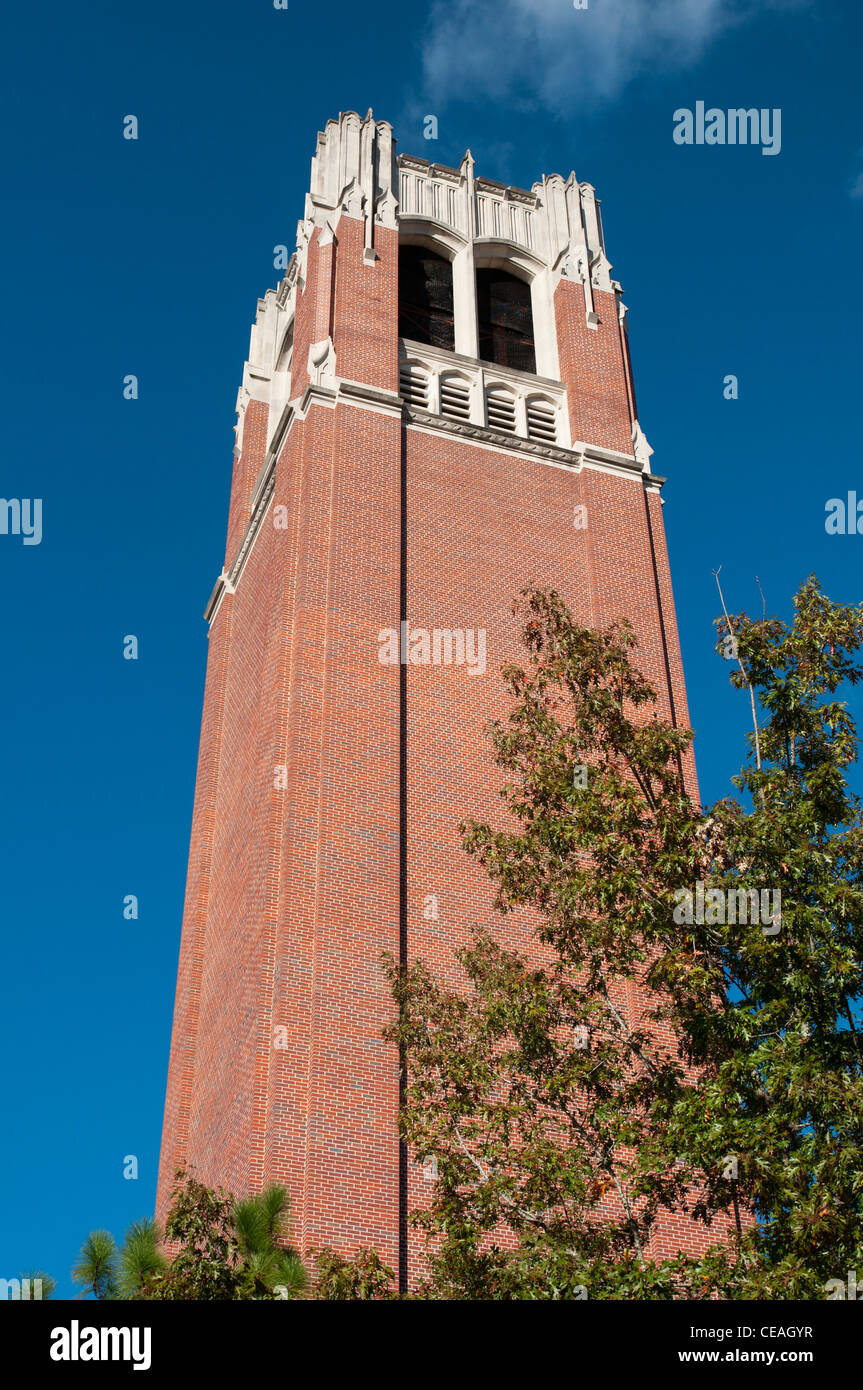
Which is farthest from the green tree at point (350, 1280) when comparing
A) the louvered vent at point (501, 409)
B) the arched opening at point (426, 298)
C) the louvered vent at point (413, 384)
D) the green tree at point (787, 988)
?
the arched opening at point (426, 298)

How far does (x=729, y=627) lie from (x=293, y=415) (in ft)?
53.2

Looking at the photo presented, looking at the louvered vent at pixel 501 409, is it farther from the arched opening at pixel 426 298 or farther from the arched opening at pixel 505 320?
the arched opening at pixel 426 298

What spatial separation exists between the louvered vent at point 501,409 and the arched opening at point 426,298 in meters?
1.83

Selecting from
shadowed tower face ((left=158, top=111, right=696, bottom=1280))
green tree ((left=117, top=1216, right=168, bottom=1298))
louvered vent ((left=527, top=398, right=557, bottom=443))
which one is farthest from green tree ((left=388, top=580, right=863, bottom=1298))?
louvered vent ((left=527, top=398, right=557, bottom=443))

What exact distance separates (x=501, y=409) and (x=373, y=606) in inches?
343

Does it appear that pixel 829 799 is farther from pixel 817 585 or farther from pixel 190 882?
pixel 190 882

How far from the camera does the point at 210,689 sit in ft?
117

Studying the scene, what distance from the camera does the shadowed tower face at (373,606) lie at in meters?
22.5

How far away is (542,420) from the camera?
114 feet

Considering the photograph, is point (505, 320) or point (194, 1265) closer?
point (194, 1265)

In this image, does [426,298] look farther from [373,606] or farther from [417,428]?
[373,606]

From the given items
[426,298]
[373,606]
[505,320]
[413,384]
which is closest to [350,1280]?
[373,606]

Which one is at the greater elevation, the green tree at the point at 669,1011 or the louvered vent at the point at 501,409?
the louvered vent at the point at 501,409
